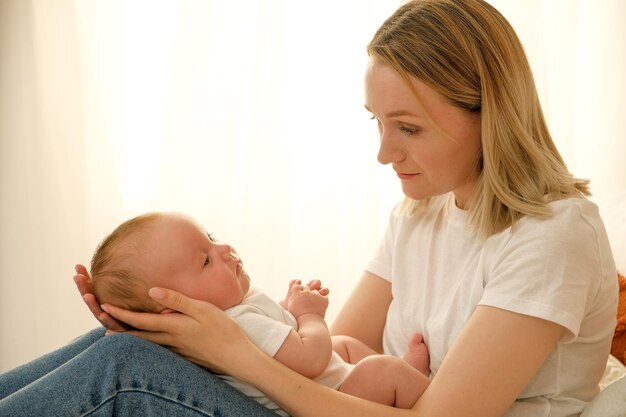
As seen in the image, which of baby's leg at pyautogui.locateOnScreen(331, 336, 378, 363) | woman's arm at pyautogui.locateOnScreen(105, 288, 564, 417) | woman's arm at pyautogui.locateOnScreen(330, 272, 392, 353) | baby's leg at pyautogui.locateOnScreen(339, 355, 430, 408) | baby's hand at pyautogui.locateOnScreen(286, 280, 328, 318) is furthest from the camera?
woman's arm at pyautogui.locateOnScreen(330, 272, 392, 353)

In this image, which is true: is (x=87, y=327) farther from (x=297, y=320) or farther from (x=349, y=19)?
(x=297, y=320)

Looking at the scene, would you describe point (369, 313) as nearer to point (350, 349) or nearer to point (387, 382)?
point (350, 349)

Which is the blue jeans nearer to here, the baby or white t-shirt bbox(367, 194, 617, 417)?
the baby

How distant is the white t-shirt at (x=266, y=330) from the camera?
1.51 metres

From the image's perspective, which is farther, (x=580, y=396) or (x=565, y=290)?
(x=580, y=396)

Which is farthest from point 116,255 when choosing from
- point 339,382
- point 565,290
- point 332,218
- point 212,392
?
point 332,218

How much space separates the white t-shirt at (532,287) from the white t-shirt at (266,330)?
233 millimetres

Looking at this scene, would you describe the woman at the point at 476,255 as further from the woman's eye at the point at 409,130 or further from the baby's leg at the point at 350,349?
the baby's leg at the point at 350,349

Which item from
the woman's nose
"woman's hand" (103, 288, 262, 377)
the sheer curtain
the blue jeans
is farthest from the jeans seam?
the sheer curtain

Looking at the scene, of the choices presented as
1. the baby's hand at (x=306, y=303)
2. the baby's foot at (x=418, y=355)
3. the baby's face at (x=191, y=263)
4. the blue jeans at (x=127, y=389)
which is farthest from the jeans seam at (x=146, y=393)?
the baby's foot at (x=418, y=355)

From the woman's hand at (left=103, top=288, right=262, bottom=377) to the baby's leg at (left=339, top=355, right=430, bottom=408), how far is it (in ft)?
0.72

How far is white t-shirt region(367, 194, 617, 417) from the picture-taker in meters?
1.47

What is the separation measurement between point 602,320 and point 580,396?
15 cm

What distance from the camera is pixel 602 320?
1609mm
